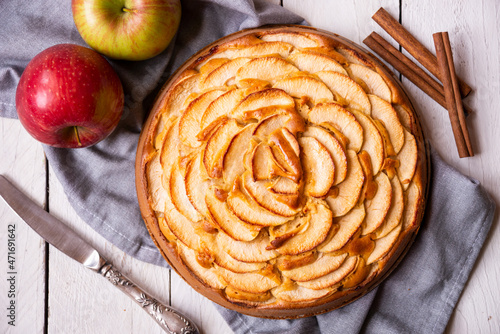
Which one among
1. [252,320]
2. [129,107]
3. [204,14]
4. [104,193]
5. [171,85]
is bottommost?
[252,320]

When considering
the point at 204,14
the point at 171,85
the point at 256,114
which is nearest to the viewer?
the point at 256,114

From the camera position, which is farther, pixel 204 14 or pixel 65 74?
pixel 204 14

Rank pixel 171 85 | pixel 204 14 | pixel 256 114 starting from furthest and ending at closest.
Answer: pixel 204 14, pixel 171 85, pixel 256 114

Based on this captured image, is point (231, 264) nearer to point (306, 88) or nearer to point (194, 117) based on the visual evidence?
point (194, 117)

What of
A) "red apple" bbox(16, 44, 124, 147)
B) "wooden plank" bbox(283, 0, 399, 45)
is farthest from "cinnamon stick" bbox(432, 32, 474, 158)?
"red apple" bbox(16, 44, 124, 147)

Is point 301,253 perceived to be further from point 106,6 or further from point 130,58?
point 106,6

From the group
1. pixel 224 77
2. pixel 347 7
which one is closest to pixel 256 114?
pixel 224 77

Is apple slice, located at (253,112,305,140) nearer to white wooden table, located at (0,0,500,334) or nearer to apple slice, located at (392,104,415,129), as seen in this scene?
apple slice, located at (392,104,415,129)
